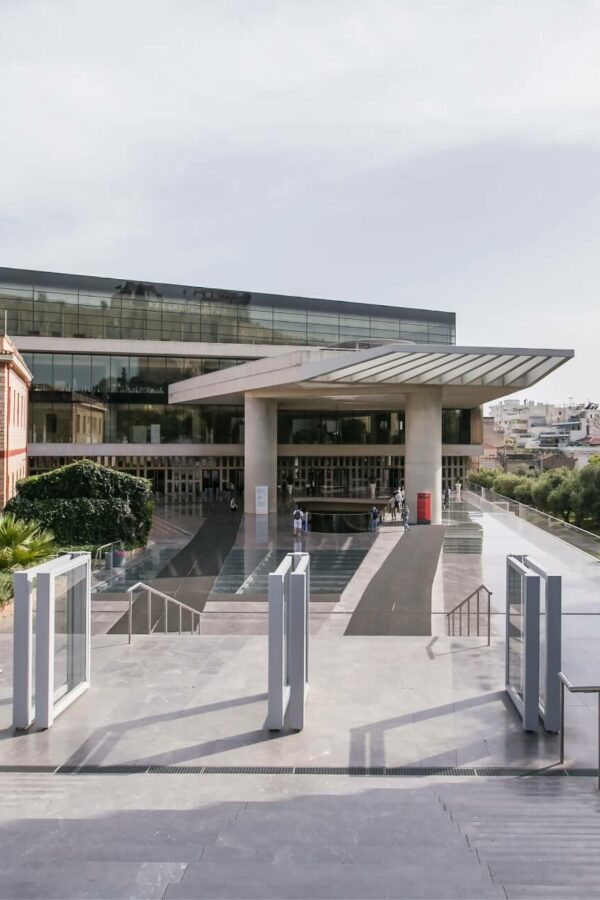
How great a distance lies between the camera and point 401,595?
54.4 ft

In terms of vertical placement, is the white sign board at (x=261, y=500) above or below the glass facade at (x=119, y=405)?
below

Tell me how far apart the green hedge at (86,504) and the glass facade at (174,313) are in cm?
2233

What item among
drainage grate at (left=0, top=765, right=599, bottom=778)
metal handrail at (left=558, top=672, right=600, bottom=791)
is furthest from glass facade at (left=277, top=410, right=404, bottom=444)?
drainage grate at (left=0, top=765, right=599, bottom=778)

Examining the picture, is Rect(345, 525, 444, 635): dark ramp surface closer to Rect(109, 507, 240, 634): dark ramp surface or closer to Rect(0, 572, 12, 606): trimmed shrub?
Rect(109, 507, 240, 634): dark ramp surface

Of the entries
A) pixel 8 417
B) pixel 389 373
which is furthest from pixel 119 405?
pixel 389 373

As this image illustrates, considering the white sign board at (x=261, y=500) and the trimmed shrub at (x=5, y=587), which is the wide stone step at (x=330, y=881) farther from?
the white sign board at (x=261, y=500)

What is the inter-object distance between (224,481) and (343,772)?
44170 mm

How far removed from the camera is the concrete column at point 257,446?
38.9 metres

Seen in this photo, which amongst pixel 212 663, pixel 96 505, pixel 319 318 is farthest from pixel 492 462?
pixel 212 663

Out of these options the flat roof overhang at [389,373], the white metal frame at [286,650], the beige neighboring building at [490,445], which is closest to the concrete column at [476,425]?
the flat roof overhang at [389,373]

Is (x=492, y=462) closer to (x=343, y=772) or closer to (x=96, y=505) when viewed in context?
(x=96, y=505)

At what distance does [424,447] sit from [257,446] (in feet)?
31.9

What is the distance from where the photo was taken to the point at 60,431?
4722 centimetres

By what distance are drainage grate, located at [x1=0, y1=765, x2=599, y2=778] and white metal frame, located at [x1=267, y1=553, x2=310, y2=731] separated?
0.91 m
